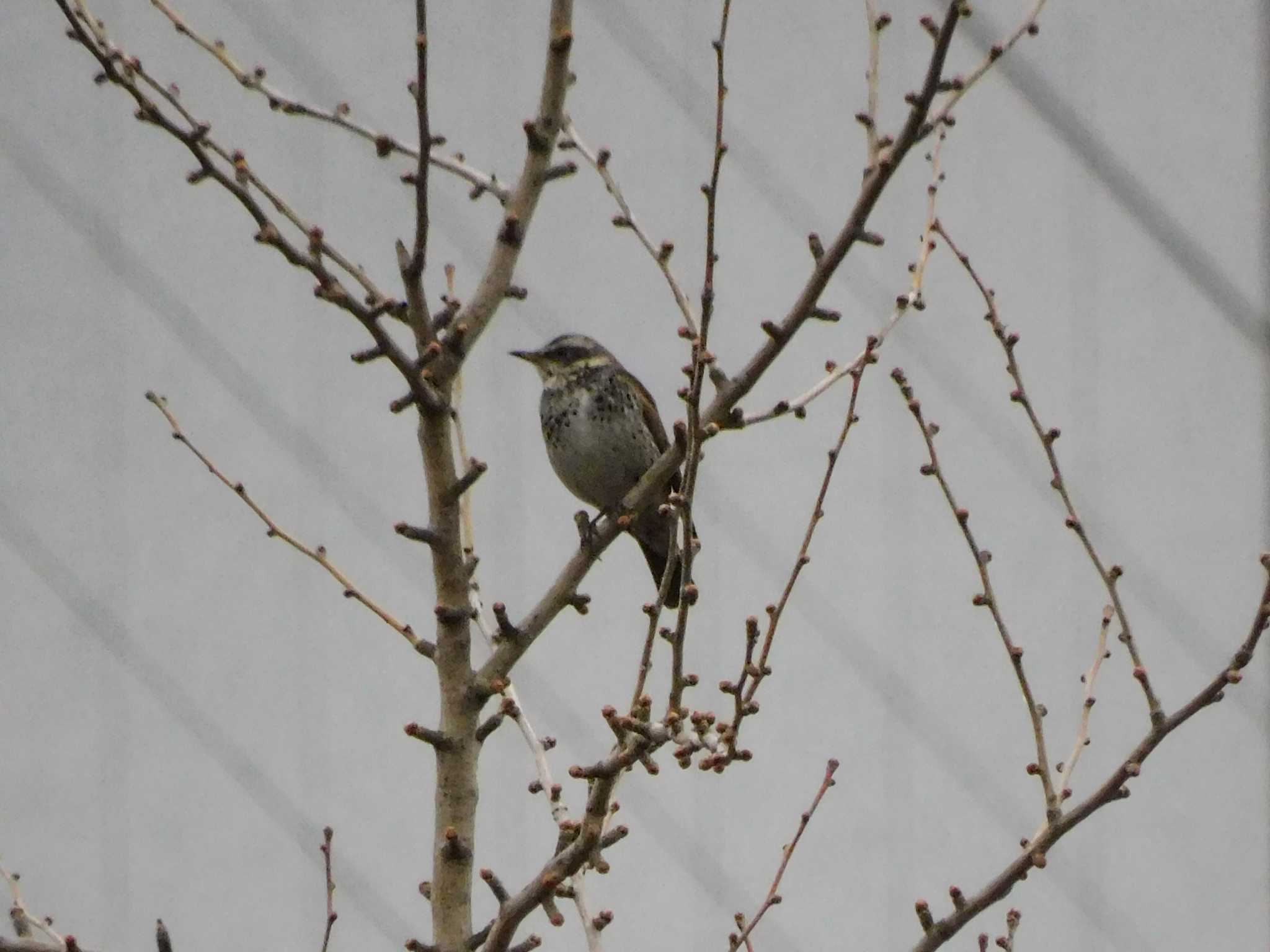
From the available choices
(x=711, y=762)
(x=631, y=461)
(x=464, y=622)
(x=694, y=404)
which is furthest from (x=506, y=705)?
(x=631, y=461)

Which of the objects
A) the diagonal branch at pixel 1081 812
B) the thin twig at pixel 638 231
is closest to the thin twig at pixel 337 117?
the thin twig at pixel 638 231

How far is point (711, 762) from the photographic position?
153 cm

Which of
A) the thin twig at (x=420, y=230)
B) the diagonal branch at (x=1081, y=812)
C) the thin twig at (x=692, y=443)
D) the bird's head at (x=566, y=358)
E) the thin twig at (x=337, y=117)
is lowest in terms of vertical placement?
the diagonal branch at (x=1081, y=812)

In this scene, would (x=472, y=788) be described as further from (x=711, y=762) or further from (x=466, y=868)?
(x=711, y=762)

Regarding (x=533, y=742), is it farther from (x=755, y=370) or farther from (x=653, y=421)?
(x=653, y=421)

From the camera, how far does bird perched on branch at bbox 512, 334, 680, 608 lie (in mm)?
3246

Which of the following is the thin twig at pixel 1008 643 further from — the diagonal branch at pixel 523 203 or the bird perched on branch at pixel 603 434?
the bird perched on branch at pixel 603 434

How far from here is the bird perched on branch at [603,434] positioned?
10.6 ft

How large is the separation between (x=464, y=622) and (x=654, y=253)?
1.67 ft

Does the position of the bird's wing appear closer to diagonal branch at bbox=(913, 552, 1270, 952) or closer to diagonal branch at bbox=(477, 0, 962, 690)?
diagonal branch at bbox=(477, 0, 962, 690)

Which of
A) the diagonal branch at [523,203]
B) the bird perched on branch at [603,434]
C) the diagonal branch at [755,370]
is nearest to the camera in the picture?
the diagonal branch at [755,370]

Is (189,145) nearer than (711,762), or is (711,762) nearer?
(711,762)

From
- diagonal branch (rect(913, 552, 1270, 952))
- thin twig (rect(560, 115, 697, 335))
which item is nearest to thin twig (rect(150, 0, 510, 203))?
thin twig (rect(560, 115, 697, 335))

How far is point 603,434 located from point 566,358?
0.27 m
